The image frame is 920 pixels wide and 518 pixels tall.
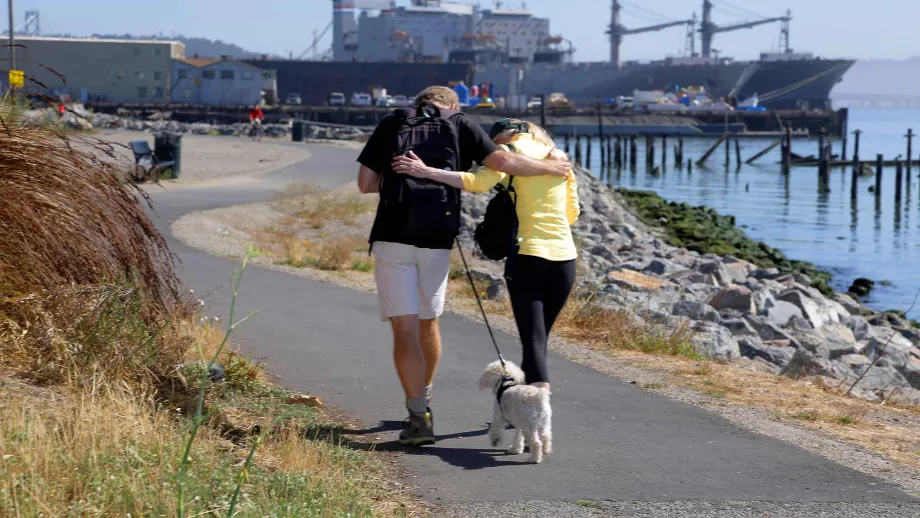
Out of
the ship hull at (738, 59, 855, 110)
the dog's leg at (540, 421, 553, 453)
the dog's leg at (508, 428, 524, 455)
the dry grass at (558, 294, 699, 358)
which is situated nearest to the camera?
the dog's leg at (540, 421, 553, 453)

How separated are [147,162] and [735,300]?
16.0m

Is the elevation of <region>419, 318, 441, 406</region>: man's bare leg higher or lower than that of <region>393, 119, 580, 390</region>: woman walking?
lower

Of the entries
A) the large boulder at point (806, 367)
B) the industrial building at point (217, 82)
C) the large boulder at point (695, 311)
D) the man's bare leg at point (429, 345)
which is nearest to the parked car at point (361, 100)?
the industrial building at point (217, 82)

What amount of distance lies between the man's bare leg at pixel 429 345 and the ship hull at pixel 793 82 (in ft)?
500

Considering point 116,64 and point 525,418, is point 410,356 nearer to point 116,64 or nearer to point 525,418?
point 525,418

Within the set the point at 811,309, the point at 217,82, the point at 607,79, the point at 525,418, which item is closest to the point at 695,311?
the point at 811,309

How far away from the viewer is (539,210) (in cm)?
595

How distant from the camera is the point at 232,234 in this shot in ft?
58.3

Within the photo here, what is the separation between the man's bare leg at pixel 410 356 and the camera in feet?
19.4

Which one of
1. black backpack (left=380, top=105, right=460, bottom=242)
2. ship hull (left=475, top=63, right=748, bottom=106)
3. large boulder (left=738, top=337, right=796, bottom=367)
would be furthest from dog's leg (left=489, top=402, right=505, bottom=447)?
ship hull (left=475, top=63, right=748, bottom=106)

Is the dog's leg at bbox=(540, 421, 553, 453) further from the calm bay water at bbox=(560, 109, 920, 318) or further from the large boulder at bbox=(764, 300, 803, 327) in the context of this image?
the calm bay water at bbox=(560, 109, 920, 318)

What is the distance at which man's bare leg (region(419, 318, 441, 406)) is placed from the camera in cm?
604

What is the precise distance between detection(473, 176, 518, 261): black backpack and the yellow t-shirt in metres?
0.05

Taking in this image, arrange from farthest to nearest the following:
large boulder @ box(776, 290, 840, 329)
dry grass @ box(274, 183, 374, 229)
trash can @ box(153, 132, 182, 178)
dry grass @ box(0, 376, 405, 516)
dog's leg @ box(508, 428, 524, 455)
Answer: trash can @ box(153, 132, 182, 178) → dry grass @ box(274, 183, 374, 229) → large boulder @ box(776, 290, 840, 329) → dog's leg @ box(508, 428, 524, 455) → dry grass @ box(0, 376, 405, 516)
